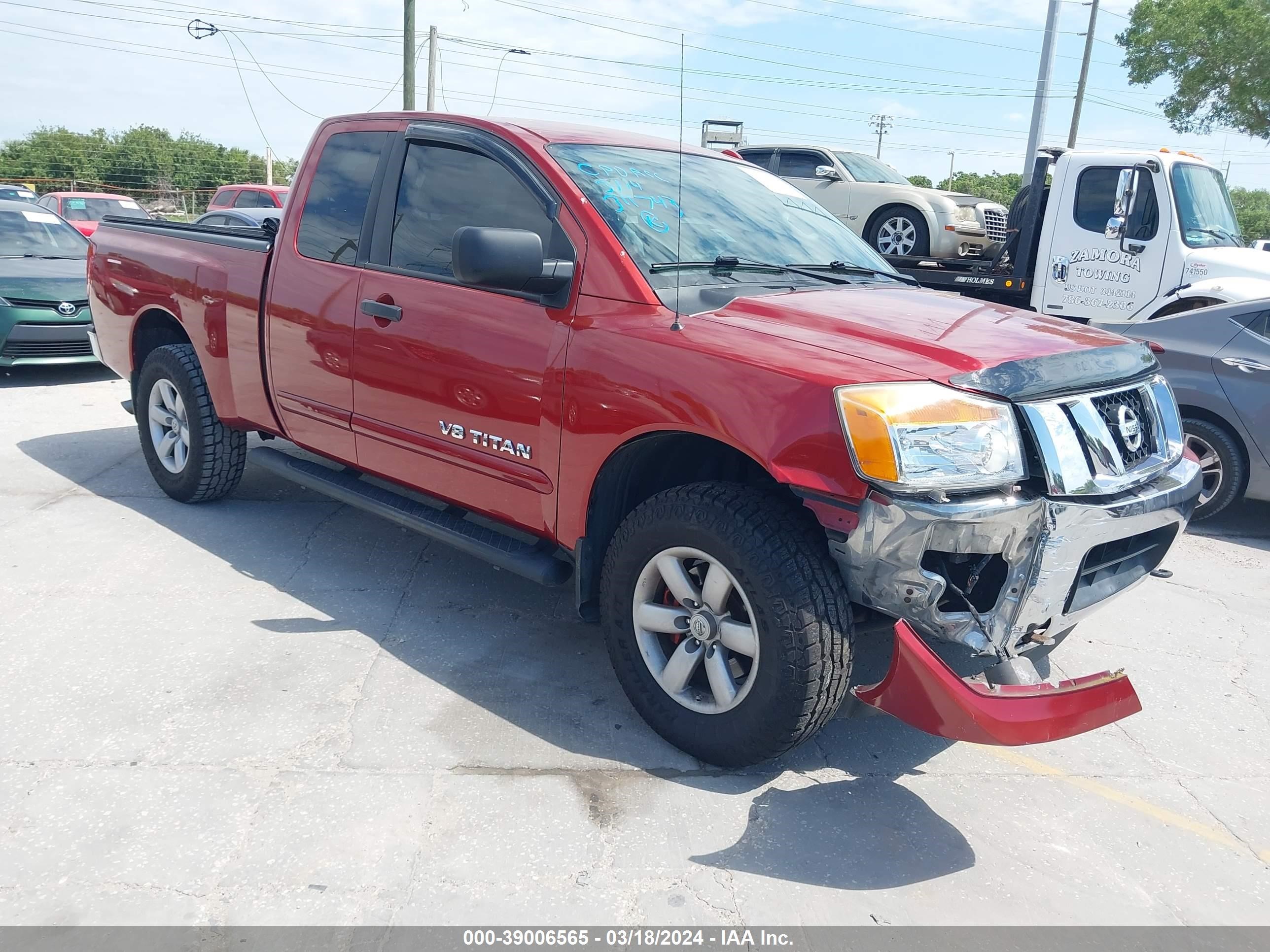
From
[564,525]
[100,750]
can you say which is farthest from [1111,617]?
[100,750]

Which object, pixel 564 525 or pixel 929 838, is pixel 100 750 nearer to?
pixel 564 525

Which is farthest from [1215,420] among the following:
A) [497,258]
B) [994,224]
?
[994,224]

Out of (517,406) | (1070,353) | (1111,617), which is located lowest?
(1111,617)

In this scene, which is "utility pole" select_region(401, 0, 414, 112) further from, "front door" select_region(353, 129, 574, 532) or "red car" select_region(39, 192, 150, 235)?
"front door" select_region(353, 129, 574, 532)

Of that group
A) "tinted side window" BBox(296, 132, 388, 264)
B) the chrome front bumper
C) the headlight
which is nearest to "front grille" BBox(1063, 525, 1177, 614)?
the chrome front bumper

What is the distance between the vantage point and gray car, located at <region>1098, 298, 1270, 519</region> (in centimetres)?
584

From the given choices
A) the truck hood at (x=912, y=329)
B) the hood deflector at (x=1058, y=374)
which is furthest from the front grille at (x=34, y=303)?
the hood deflector at (x=1058, y=374)

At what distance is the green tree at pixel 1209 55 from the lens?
74.9ft

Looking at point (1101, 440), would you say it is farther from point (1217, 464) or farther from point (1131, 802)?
point (1217, 464)

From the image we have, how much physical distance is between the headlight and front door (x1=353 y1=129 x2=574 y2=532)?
112 cm

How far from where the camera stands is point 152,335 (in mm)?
5488

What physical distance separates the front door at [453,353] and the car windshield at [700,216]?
236mm

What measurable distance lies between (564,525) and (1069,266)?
7388mm

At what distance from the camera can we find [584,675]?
3689 millimetres
